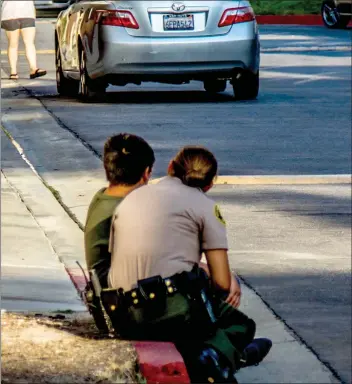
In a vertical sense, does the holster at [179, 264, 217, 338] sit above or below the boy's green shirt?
below

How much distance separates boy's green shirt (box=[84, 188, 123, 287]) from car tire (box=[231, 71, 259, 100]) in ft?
37.7

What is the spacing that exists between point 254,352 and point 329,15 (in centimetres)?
2930

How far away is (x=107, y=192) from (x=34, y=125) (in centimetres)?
931

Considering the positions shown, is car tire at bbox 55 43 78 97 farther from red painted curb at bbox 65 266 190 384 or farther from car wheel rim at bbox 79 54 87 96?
red painted curb at bbox 65 266 190 384

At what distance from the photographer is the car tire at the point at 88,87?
54.2ft

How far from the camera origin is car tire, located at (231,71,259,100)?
16984 mm

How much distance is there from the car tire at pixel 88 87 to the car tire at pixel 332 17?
57.6 ft

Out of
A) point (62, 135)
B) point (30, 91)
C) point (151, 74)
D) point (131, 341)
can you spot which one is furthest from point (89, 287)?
point (30, 91)

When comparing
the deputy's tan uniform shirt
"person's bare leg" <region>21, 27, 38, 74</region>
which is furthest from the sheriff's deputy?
"person's bare leg" <region>21, 27, 38, 74</region>

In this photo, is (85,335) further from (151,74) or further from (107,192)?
(151,74)

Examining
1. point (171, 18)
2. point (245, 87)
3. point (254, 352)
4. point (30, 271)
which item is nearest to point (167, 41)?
point (171, 18)

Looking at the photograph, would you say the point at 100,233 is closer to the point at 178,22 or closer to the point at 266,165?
the point at 266,165

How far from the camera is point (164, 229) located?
523 cm

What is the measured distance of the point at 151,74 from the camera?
16188 mm
